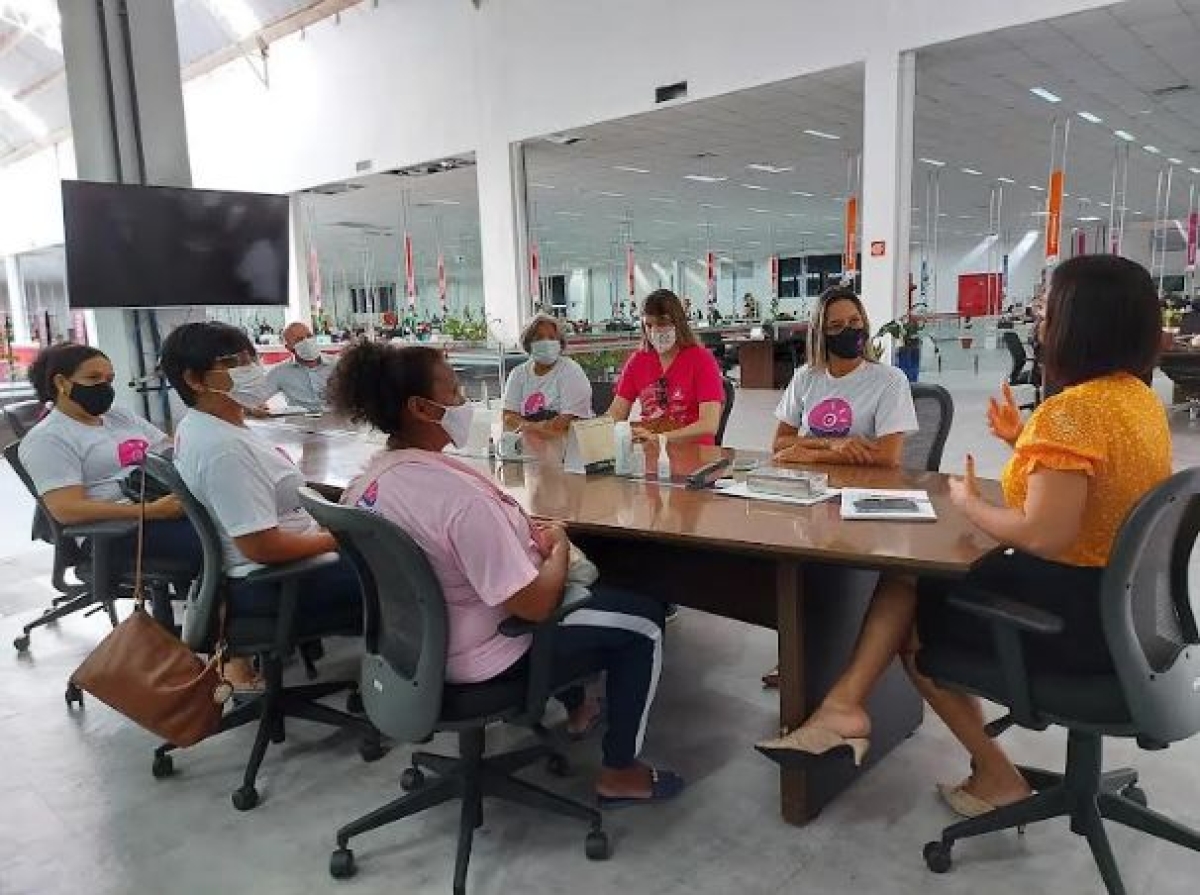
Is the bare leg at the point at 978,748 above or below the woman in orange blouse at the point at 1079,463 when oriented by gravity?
below

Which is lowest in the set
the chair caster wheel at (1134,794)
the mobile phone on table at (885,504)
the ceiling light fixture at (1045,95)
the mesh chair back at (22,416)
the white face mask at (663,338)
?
the chair caster wheel at (1134,794)

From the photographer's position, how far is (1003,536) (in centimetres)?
164

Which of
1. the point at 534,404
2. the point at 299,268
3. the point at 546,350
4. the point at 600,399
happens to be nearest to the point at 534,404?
the point at 534,404

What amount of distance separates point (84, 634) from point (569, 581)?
108 inches

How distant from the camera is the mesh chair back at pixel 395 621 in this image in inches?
63.8

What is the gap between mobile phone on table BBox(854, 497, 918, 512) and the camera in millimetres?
2074

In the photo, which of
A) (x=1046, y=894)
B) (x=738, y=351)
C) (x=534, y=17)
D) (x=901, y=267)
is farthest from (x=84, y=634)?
(x=738, y=351)

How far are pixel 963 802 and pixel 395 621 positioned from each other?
55.9 inches

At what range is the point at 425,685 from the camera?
1.72 meters

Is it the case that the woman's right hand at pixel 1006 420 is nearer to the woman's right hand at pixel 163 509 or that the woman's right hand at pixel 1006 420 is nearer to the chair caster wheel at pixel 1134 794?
the chair caster wheel at pixel 1134 794

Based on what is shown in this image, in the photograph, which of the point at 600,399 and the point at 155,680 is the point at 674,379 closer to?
the point at 600,399

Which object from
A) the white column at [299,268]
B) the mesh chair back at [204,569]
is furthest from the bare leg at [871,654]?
the white column at [299,268]

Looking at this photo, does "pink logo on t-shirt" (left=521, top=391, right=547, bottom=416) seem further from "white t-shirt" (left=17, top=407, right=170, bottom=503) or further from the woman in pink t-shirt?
the woman in pink t-shirt

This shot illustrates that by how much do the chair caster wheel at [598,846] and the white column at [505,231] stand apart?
756cm
